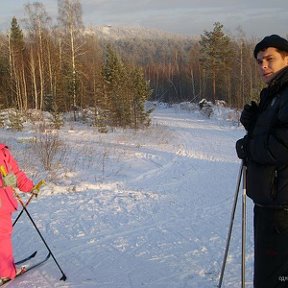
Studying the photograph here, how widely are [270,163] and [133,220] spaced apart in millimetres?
4467

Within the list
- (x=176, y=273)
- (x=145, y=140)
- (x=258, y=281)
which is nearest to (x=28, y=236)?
(x=176, y=273)

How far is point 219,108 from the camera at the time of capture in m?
35.0

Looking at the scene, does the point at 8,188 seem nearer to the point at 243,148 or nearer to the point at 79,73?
the point at 243,148

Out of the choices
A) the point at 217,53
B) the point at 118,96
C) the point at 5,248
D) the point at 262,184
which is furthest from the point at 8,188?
the point at 217,53

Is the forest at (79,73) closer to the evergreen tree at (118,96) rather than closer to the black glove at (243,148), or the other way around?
the evergreen tree at (118,96)

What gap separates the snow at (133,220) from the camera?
15.6 ft

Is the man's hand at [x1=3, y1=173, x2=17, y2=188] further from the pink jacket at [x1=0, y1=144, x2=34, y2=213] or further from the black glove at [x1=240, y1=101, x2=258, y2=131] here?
the black glove at [x1=240, y1=101, x2=258, y2=131]

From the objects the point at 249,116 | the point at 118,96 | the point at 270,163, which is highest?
the point at 249,116

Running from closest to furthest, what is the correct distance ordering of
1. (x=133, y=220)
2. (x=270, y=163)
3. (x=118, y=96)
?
(x=270, y=163) < (x=133, y=220) < (x=118, y=96)

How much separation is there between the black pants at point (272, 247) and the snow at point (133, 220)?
1493 mm

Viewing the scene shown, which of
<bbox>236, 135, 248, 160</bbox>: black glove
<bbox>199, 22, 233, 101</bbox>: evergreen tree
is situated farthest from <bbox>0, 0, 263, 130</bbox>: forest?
<bbox>236, 135, 248, 160</bbox>: black glove

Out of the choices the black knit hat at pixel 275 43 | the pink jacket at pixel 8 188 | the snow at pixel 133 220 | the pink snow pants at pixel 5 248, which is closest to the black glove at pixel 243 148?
the black knit hat at pixel 275 43

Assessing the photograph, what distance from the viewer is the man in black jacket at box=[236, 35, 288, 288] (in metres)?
2.70

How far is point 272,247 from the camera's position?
9.43ft
